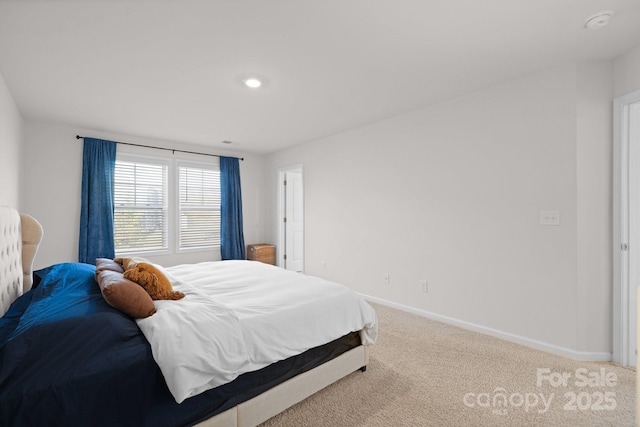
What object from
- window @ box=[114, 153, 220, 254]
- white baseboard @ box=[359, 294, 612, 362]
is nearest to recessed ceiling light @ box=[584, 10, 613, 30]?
white baseboard @ box=[359, 294, 612, 362]

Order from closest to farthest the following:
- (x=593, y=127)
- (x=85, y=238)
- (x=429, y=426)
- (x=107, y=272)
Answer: (x=429, y=426), (x=107, y=272), (x=593, y=127), (x=85, y=238)

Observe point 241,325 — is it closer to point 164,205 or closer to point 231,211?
point 164,205

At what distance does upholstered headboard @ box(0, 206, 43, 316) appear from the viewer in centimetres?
180

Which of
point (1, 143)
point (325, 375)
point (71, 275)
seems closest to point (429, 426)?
point (325, 375)

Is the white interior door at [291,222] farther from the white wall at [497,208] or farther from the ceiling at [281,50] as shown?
the ceiling at [281,50]

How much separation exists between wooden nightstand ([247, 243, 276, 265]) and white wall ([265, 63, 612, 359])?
204 cm

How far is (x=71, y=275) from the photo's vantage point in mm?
2029

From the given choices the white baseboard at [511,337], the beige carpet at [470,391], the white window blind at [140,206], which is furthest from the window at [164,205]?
the beige carpet at [470,391]

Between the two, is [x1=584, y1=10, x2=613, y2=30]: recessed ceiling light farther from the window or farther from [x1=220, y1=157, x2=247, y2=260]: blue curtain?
the window

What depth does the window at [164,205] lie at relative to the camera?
4.57 meters

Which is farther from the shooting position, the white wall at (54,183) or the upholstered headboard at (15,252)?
the white wall at (54,183)

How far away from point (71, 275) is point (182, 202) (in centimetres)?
325

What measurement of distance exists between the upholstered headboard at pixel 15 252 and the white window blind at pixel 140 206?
221 centimetres

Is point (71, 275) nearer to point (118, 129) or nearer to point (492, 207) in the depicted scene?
point (118, 129)
